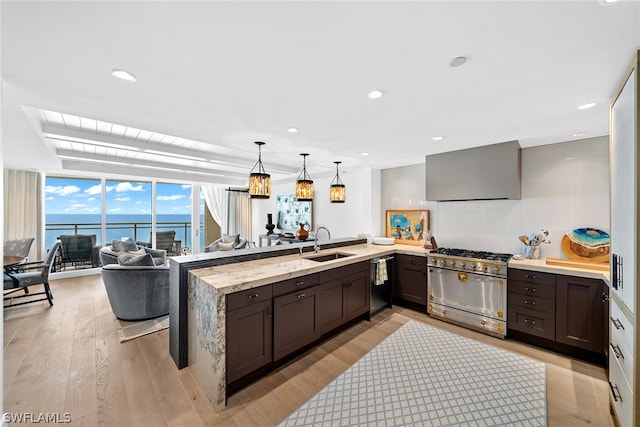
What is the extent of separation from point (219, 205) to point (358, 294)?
19.6 feet

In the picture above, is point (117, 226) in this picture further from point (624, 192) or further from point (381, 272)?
point (624, 192)

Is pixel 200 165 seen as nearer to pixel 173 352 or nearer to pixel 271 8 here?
pixel 173 352

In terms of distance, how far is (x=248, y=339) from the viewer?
2143 mm

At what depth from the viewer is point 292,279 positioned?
2486 mm

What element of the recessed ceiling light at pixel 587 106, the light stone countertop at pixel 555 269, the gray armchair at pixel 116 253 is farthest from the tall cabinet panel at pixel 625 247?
the gray armchair at pixel 116 253

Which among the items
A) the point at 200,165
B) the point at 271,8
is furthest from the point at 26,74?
the point at 200,165

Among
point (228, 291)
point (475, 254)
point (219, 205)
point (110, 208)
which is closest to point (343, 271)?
point (228, 291)

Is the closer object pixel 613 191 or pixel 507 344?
pixel 613 191

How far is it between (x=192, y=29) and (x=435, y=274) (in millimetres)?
3724

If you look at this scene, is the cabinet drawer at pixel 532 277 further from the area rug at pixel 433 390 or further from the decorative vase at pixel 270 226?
the decorative vase at pixel 270 226

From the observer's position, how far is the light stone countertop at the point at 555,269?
246 cm

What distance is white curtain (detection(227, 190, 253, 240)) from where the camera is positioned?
794 cm

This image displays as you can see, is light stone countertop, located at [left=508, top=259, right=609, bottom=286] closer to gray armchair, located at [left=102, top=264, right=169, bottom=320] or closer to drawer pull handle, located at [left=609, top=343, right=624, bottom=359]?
drawer pull handle, located at [left=609, top=343, right=624, bottom=359]

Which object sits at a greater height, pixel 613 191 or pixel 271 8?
pixel 271 8
